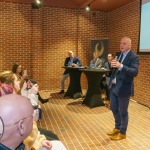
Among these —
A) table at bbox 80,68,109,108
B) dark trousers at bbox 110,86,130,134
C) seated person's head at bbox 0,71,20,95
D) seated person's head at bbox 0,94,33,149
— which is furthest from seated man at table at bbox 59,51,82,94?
seated person's head at bbox 0,94,33,149

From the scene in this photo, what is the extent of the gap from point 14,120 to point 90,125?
367 cm

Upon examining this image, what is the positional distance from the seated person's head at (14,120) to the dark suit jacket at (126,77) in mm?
2634

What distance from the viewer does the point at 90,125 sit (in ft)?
14.4

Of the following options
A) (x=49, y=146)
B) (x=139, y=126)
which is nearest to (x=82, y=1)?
(x=139, y=126)

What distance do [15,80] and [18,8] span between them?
18.2ft

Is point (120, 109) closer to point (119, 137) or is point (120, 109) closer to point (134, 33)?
point (119, 137)

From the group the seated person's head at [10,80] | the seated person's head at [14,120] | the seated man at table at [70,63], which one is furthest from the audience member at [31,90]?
the seated man at table at [70,63]

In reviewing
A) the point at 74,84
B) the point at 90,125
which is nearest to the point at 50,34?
the point at 74,84

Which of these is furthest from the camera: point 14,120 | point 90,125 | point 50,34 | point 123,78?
point 50,34

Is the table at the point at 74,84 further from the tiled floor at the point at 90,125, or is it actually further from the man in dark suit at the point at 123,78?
the man in dark suit at the point at 123,78

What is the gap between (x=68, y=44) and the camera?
26.6 feet

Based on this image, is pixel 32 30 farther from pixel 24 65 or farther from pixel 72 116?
pixel 72 116

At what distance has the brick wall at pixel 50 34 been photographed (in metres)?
7.43

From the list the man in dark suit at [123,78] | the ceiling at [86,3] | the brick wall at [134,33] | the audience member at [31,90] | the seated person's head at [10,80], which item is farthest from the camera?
the ceiling at [86,3]
